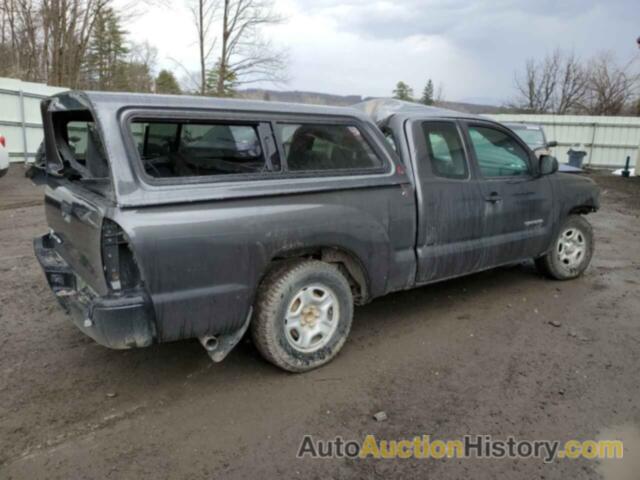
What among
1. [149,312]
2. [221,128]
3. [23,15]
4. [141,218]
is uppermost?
[23,15]

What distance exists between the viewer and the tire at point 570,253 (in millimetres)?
5391

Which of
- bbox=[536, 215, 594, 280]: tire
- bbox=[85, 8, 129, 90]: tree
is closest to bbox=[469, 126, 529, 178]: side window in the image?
bbox=[536, 215, 594, 280]: tire

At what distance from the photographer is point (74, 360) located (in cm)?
356

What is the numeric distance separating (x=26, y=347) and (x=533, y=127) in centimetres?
1288

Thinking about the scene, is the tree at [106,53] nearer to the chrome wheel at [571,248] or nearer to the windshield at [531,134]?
the windshield at [531,134]

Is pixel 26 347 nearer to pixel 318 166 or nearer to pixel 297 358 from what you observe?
pixel 297 358

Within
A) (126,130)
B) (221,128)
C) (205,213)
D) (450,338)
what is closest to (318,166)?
(221,128)

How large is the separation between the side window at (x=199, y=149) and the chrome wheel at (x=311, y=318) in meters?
0.92

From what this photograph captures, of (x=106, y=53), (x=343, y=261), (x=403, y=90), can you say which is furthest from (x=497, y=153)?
(x=403, y=90)

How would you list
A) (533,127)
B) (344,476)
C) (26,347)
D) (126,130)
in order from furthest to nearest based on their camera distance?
1. (533,127)
2. (26,347)
3. (126,130)
4. (344,476)

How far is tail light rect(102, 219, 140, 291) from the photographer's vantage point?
8.57 feet

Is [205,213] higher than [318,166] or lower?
lower

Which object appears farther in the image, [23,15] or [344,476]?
[23,15]

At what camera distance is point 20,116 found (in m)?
13.3
